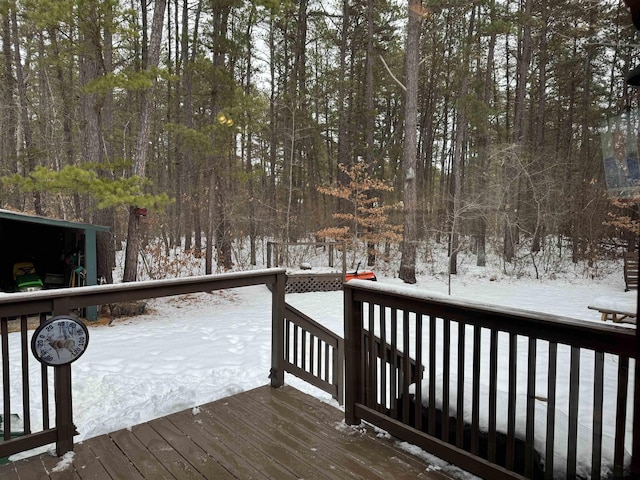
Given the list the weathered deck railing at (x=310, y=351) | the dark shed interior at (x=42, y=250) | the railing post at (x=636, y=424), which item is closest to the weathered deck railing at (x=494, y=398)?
the railing post at (x=636, y=424)

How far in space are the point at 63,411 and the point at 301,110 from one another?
13.8 meters

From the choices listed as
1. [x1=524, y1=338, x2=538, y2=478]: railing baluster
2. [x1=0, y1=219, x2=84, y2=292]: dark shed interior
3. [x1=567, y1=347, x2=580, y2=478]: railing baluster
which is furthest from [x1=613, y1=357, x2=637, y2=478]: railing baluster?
[x1=0, y1=219, x2=84, y2=292]: dark shed interior

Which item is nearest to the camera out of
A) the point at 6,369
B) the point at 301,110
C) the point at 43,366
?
the point at 6,369

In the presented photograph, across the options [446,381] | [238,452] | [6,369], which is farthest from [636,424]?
[6,369]

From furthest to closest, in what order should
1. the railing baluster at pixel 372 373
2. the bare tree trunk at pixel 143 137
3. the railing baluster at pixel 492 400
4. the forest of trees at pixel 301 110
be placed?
the forest of trees at pixel 301 110
the bare tree trunk at pixel 143 137
the railing baluster at pixel 372 373
the railing baluster at pixel 492 400

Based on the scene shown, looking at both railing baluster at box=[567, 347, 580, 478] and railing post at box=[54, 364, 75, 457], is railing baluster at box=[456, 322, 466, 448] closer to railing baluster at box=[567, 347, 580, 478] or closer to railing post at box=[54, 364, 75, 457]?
railing baluster at box=[567, 347, 580, 478]

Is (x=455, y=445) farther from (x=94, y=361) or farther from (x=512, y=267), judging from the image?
(x=512, y=267)

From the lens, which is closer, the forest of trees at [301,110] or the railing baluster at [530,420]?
the railing baluster at [530,420]

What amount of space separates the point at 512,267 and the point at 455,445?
40.8 feet

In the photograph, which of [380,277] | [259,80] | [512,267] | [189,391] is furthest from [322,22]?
[189,391]

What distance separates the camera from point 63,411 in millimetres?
2293

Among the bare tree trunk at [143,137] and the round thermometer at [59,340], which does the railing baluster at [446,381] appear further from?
the bare tree trunk at [143,137]

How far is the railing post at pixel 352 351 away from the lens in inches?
101

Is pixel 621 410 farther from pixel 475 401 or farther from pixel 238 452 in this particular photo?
pixel 238 452
